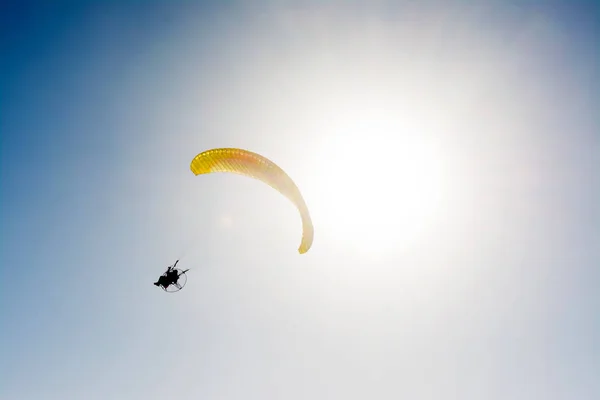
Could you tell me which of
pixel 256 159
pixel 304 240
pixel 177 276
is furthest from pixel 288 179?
pixel 177 276

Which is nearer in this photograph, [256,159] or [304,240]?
[256,159]

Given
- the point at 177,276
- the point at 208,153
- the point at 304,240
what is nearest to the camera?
the point at 208,153

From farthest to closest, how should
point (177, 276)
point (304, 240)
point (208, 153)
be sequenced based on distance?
point (177, 276) → point (304, 240) → point (208, 153)

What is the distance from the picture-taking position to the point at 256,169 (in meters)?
18.3

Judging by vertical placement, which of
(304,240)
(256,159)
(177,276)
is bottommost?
(177,276)

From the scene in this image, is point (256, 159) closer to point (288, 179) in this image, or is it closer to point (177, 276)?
point (288, 179)

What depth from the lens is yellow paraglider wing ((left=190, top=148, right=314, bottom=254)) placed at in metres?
17.8

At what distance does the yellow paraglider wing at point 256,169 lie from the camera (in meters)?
17.8

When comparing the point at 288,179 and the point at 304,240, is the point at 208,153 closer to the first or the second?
the point at 288,179

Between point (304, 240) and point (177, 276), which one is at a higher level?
point (304, 240)

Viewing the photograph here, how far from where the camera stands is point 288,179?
59.6ft

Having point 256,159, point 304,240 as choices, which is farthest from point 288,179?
point 304,240

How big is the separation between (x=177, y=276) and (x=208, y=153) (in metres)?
8.02

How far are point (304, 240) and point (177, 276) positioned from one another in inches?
314
